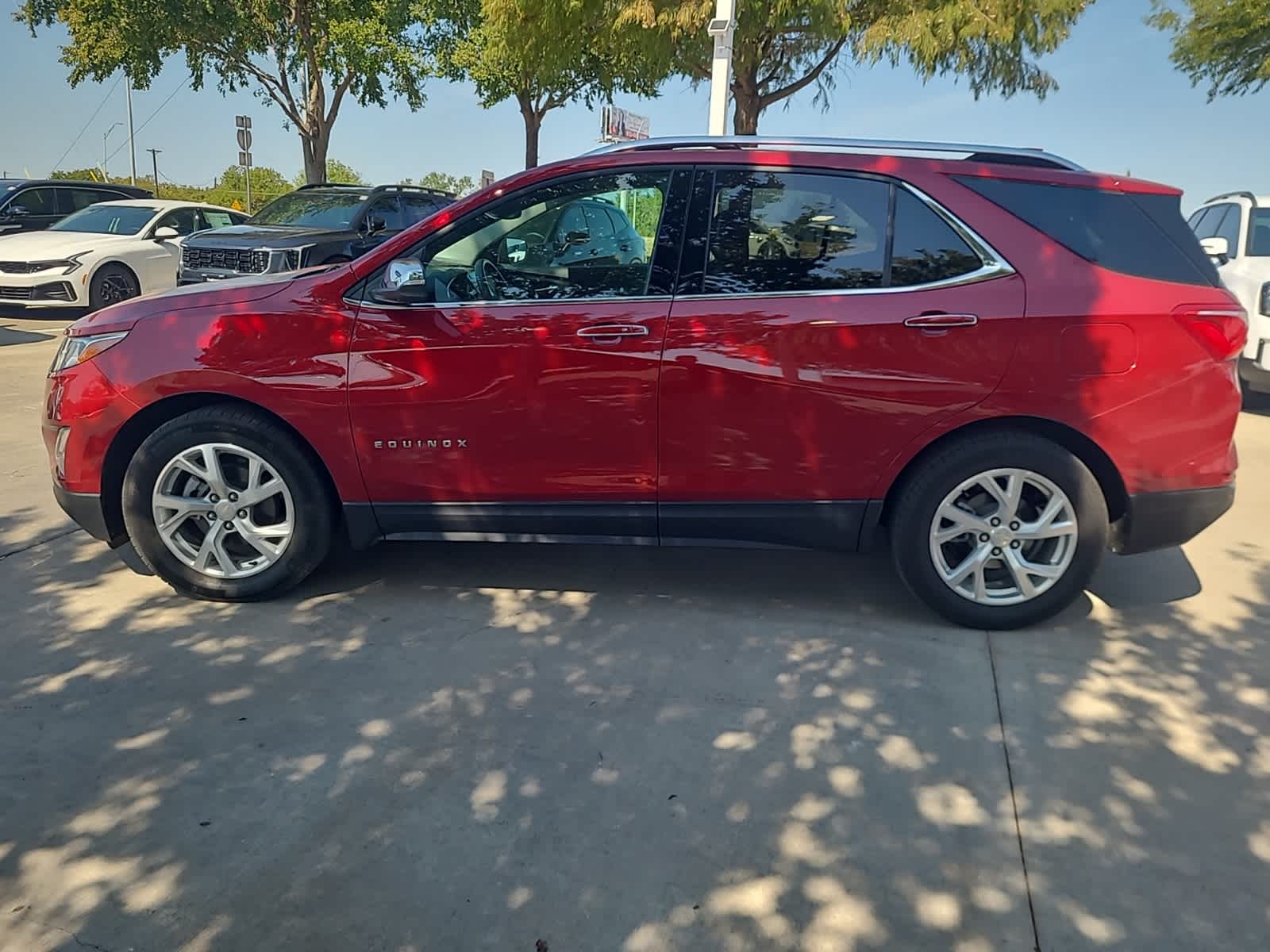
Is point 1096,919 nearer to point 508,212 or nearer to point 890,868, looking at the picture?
point 890,868

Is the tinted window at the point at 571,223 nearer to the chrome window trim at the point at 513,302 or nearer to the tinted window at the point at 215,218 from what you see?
the chrome window trim at the point at 513,302

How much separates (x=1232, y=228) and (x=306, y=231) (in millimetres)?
9534

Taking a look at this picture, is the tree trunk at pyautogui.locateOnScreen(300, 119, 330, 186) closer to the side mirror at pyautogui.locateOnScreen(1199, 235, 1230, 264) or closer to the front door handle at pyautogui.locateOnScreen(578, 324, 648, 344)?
the side mirror at pyautogui.locateOnScreen(1199, 235, 1230, 264)

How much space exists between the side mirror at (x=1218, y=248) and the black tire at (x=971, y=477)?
5.29 m

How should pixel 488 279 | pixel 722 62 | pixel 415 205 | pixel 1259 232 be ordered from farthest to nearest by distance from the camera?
pixel 415 205 < pixel 722 62 < pixel 1259 232 < pixel 488 279

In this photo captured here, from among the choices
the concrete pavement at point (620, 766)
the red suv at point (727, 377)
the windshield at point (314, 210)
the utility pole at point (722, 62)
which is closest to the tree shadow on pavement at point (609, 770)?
the concrete pavement at point (620, 766)

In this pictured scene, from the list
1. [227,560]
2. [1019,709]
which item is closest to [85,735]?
[227,560]

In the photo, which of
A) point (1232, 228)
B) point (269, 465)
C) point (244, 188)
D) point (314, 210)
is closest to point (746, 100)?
point (314, 210)

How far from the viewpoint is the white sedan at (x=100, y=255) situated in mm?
11617

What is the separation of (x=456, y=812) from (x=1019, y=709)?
1.88 m

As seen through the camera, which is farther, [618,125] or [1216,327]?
Answer: [618,125]

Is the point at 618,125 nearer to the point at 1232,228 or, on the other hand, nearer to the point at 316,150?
the point at 1232,228

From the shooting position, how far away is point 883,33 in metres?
13.1

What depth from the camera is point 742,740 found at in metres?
2.96
